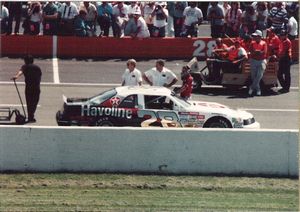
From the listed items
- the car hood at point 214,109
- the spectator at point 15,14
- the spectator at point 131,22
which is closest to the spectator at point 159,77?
the car hood at point 214,109

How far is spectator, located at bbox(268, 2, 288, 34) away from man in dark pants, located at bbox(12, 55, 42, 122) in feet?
35.8

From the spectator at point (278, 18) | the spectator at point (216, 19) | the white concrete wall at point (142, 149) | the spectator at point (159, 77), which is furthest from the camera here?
the spectator at point (278, 18)

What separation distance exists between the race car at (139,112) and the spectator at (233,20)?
10.3 m

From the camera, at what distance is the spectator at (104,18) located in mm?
26984

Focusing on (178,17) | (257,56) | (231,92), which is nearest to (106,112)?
(257,56)

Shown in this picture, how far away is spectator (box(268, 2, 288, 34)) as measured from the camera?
2667 centimetres

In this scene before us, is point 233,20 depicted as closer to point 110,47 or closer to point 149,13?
point 149,13

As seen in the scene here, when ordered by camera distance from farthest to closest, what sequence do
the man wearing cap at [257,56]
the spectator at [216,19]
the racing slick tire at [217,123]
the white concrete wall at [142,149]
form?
the spectator at [216,19], the man wearing cap at [257,56], the racing slick tire at [217,123], the white concrete wall at [142,149]

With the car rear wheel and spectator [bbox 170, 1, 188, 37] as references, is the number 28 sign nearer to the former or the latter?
spectator [bbox 170, 1, 188, 37]

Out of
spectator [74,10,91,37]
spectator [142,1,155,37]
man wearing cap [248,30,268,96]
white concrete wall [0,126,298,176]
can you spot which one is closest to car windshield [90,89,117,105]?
white concrete wall [0,126,298,176]

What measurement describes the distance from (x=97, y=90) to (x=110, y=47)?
4.62m

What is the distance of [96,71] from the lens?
25031 mm

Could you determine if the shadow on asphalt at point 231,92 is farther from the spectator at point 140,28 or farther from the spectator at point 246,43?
the spectator at point 140,28

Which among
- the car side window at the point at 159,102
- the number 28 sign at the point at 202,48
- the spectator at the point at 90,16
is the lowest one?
the car side window at the point at 159,102
